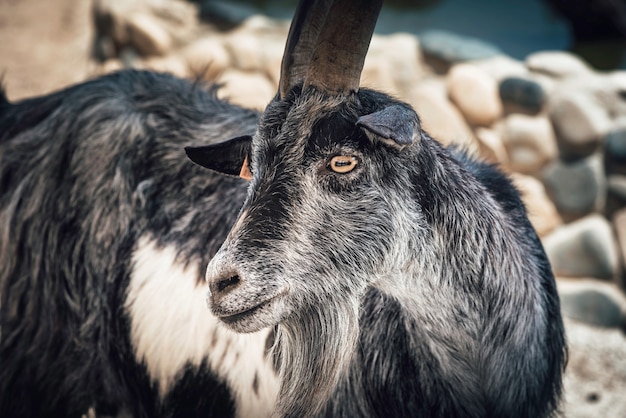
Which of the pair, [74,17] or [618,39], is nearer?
[618,39]

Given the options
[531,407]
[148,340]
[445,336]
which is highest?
[445,336]

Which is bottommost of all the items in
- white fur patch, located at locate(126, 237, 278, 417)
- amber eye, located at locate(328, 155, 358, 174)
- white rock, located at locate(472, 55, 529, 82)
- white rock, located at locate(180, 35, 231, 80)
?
white fur patch, located at locate(126, 237, 278, 417)

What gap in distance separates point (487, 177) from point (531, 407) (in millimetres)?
792

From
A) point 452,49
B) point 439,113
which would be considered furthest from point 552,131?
point 452,49

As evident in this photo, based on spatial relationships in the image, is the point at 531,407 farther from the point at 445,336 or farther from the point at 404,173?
the point at 404,173

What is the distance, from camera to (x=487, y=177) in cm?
258

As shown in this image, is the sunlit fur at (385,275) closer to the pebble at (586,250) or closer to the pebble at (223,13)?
the pebble at (586,250)

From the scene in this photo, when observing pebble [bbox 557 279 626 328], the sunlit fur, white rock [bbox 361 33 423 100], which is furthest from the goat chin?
white rock [bbox 361 33 423 100]

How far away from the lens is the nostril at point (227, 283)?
1.90m

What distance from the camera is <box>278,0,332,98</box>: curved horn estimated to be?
78.6 inches

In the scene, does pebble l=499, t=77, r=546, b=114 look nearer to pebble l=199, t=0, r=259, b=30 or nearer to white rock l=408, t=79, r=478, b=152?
white rock l=408, t=79, r=478, b=152

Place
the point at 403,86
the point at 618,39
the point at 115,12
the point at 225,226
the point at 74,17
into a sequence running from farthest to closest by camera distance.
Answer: the point at 74,17
the point at 115,12
the point at 618,39
the point at 403,86
the point at 225,226

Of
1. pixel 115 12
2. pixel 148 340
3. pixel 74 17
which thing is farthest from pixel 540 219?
pixel 74 17

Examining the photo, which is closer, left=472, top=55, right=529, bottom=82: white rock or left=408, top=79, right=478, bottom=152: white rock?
left=472, top=55, right=529, bottom=82: white rock
